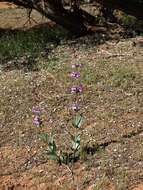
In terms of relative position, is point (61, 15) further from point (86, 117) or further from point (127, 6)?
point (86, 117)

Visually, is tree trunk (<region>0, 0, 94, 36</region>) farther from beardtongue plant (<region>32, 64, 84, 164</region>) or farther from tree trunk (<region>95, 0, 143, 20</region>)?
beardtongue plant (<region>32, 64, 84, 164</region>)

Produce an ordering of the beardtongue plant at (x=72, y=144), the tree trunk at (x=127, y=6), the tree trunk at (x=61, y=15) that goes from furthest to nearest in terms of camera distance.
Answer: the tree trunk at (x=61, y=15), the tree trunk at (x=127, y=6), the beardtongue plant at (x=72, y=144)

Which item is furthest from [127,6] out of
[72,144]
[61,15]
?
[72,144]

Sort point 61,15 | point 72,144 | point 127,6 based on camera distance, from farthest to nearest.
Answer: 1. point 61,15
2. point 127,6
3. point 72,144

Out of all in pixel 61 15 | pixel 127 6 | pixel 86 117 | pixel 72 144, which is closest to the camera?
pixel 72 144

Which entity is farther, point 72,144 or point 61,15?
point 61,15

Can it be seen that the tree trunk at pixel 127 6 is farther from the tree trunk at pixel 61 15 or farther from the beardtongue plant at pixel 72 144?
the beardtongue plant at pixel 72 144

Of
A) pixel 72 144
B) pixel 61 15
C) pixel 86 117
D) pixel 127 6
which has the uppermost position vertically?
pixel 127 6

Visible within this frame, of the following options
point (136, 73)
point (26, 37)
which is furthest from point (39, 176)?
point (26, 37)

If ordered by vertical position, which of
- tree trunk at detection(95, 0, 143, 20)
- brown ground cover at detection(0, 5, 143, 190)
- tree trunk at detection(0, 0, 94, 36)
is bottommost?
tree trunk at detection(0, 0, 94, 36)

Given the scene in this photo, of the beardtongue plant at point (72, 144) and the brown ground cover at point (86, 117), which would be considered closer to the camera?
the beardtongue plant at point (72, 144)

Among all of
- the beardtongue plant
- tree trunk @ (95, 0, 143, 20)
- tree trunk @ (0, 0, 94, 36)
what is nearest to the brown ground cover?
the beardtongue plant

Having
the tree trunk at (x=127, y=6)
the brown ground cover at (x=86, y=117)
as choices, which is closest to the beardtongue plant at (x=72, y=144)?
the brown ground cover at (x=86, y=117)

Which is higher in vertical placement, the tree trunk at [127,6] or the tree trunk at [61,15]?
the tree trunk at [127,6]
